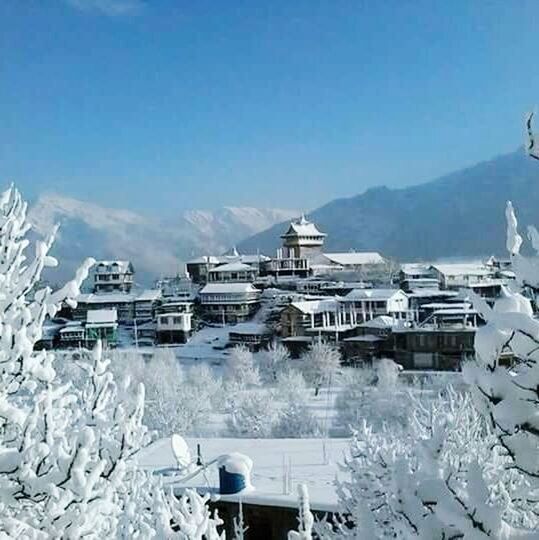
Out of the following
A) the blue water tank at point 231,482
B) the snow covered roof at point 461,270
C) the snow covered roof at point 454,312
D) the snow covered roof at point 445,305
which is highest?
the snow covered roof at point 461,270

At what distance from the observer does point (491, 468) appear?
10234 mm

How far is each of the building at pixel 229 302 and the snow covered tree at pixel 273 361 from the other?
31.3 feet

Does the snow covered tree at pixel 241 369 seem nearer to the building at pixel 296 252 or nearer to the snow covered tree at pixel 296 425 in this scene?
the snow covered tree at pixel 296 425

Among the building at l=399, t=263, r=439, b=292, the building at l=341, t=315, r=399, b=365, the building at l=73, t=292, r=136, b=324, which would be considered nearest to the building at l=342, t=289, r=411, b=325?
the building at l=341, t=315, r=399, b=365

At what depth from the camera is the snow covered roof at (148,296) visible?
6250cm

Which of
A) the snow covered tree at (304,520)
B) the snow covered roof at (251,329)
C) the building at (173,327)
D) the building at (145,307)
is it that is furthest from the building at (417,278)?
the snow covered tree at (304,520)

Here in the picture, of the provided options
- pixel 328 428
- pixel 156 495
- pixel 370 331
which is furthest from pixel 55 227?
pixel 370 331

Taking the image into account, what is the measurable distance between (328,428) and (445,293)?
27889mm

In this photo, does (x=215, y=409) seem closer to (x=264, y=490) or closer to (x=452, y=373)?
(x=452, y=373)

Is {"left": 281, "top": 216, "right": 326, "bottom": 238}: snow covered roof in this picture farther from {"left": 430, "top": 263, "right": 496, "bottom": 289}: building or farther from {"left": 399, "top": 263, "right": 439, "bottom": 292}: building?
{"left": 430, "top": 263, "right": 496, "bottom": 289}: building

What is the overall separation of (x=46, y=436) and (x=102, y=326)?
2099 inches

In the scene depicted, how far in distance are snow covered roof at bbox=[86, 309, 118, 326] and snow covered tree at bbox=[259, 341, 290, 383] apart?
15211 millimetres

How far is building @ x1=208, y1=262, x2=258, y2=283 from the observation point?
68.2 meters

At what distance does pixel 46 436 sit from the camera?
14.1 feet
